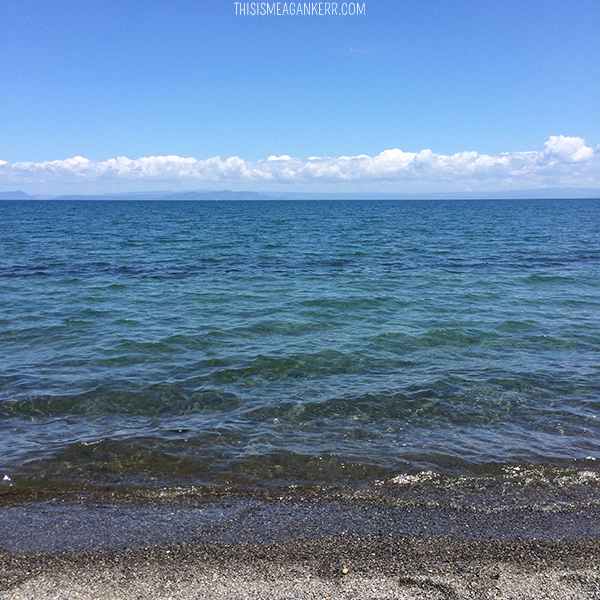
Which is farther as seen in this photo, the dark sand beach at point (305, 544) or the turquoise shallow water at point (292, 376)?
the turquoise shallow water at point (292, 376)

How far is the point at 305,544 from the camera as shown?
5.89 m

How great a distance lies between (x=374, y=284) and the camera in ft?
81.8

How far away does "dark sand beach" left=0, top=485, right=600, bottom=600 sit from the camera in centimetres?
504

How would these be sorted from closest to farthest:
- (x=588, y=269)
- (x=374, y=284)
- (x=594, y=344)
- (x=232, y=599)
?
1. (x=232, y=599)
2. (x=594, y=344)
3. (x=374, y=284)
4. (x=588, y=269)

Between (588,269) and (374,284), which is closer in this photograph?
(374,284)

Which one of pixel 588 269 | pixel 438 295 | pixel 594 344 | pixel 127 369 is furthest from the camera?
pixel 588 269

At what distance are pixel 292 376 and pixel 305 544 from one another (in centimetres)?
652

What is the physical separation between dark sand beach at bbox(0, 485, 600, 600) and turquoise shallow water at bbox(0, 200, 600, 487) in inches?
31.3

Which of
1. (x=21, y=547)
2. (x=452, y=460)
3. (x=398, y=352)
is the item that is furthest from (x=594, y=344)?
(x=21, y=547)

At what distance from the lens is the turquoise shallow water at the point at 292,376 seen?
842 cm

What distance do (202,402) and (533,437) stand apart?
279 inches

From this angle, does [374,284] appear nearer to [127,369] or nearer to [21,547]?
[127,369]

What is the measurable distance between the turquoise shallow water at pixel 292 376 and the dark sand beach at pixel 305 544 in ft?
2.61

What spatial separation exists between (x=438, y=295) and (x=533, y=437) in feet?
44.5
